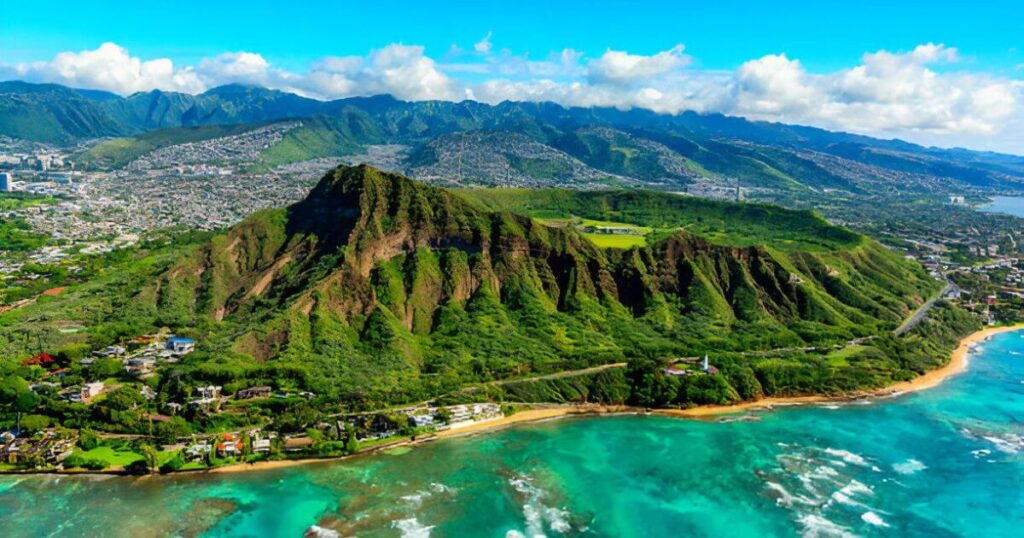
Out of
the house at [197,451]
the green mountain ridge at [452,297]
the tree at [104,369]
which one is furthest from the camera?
the green mountain ridge at [452,297]

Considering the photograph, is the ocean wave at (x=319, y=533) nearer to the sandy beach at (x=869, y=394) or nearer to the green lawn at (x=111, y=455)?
the green lawn at (x=111, y=455)

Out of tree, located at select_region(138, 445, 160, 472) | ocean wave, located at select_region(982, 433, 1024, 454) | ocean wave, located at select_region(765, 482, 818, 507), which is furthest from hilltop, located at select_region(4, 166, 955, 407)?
ocean wave, located at select_region(765, 482, 818, 507)

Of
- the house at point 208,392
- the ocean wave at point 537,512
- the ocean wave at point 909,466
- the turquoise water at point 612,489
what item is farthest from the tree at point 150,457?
the ocean wave at point 909,466

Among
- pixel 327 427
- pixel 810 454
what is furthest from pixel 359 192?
pixel 810 454

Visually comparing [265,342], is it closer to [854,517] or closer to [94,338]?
[94,338]

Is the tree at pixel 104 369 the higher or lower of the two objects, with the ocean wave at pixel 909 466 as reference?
higher

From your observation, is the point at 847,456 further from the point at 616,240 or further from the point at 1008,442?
the point at 616,240

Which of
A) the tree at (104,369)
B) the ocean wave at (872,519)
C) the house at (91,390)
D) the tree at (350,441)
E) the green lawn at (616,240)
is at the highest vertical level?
the green lawn at (616,240)
